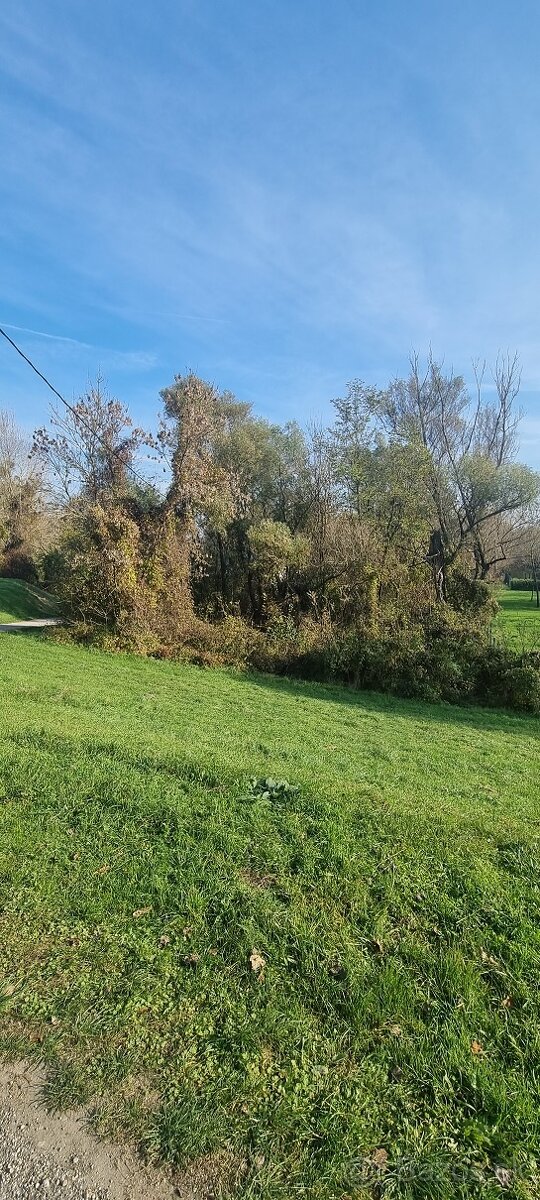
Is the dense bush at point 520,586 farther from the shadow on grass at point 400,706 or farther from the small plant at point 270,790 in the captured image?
the small plant at point 270,790

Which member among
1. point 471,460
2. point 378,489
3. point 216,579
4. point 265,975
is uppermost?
point 471,460

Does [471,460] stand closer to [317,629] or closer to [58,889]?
[317,629]

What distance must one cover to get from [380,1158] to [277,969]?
83 cm

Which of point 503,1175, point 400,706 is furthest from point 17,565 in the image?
point 503,1175

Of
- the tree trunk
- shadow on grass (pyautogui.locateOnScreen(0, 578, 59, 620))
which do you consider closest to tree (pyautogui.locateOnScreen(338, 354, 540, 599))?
the tree trunk

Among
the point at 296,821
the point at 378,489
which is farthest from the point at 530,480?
the point at 296,821

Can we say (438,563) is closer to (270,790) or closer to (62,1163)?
(270,790)

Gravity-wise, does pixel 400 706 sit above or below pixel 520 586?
below

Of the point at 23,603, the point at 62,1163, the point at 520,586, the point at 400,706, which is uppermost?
the point at 520,586

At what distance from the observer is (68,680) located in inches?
387

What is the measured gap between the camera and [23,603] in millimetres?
22188

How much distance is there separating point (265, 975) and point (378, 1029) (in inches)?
22.1

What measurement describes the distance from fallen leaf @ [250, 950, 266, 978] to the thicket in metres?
12.1

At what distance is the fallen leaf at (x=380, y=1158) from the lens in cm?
182
